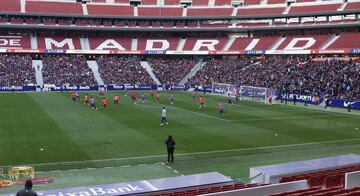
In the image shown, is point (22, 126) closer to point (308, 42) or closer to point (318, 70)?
point (318, 70)

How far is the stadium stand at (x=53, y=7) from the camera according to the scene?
261 ft

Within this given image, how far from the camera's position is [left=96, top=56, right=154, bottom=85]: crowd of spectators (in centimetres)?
7350

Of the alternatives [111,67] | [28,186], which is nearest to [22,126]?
[28,186]

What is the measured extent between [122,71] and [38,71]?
14115 mm

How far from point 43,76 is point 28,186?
211 ft

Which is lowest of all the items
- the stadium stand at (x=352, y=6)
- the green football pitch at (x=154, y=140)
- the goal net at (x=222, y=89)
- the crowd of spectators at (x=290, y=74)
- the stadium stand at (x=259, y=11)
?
the green football pitch at (x=154, y=140)

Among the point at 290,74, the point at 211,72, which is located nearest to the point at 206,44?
the point at 211,72

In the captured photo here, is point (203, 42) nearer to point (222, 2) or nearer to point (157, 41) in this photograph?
point (157, 41)

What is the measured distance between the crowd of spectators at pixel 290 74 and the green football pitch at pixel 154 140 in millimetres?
9712

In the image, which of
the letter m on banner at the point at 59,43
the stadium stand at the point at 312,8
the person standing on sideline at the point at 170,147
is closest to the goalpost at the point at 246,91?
the stadium stand at the point at 312,8

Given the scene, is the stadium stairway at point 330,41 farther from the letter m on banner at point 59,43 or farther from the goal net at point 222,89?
the letter m on banner at point 59,43

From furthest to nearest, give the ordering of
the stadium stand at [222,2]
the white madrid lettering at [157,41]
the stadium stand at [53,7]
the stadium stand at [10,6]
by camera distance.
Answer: the stadium stand at [222,2], the white madrid lettering at [157,41], the stadium stand at [53,7], the stadium stand at [10,6]

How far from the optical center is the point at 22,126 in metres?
31.2

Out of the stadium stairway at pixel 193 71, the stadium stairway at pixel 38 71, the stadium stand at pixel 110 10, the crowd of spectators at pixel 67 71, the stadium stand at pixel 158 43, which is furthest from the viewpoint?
the stadium stand at pixel 110 10
